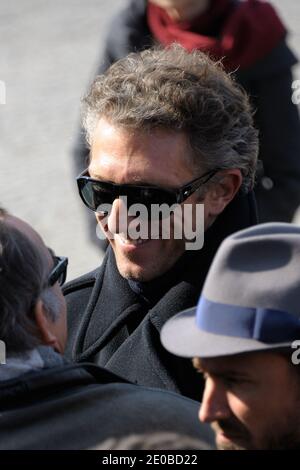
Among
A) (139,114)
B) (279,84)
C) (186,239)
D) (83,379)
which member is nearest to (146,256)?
(186,239)

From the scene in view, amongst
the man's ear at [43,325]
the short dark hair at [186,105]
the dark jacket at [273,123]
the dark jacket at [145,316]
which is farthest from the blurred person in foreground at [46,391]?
the dark jacket at [273,123]

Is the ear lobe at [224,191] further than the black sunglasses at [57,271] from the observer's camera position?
Yes

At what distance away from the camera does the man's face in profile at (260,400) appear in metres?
2.10

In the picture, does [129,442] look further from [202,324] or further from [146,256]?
[146,256]

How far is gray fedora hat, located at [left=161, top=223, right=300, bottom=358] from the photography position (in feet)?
6.86

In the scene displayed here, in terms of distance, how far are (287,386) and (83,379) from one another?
1.55 feet

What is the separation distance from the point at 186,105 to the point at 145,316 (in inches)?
23.6

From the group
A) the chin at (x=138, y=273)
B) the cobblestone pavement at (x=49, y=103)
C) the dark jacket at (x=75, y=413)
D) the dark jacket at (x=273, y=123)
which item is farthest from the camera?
the cobblestone pavement at (x=49, y=103)

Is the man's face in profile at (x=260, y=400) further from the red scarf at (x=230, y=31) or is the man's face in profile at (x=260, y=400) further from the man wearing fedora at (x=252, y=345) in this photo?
the red scarf at (x=230, y=31)

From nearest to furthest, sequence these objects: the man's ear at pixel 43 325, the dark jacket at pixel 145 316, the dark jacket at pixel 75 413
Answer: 1. the dark jacket at pixel 75 413
2. the man's ear at pixel 43 325
3. the dark jacket at pixel 145 316

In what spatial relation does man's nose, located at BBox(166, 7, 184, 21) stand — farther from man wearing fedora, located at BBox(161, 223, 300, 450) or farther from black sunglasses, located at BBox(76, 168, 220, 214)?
man wearing fedora, located at BBox(161, 223, 300, 450)

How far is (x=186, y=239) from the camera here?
9.87 ft

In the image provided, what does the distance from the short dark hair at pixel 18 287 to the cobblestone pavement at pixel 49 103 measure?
10.2ft

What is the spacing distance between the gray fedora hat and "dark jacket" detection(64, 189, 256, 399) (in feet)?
2.12
